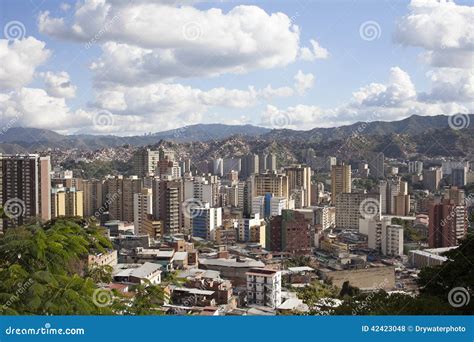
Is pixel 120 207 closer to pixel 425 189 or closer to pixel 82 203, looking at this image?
pixel 82 203

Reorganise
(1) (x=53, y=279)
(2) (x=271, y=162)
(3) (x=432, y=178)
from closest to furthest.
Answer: (1) (x=53, y=279) → (2) (x=271, y=162) → (3) (x=432, y=178)

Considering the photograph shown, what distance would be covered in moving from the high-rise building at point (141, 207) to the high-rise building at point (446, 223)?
17.9 feet

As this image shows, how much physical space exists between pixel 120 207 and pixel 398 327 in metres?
10.8

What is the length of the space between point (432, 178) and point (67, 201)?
773 cm

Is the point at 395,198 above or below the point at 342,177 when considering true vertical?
below

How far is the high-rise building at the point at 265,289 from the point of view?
5211 mm

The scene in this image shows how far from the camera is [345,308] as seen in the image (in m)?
1.93

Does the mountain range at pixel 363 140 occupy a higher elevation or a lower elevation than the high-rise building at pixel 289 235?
higher

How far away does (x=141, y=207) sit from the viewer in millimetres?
11023

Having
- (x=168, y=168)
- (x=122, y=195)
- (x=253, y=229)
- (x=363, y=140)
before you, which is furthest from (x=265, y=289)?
(x=168, y=168)

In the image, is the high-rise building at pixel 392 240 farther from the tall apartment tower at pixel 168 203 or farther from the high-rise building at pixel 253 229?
the tall apartment tower at pixel 168 203

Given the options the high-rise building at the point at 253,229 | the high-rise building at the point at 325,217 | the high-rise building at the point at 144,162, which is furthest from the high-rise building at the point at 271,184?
the high-rise building at the point at 144,162

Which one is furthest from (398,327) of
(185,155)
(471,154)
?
(185,155)

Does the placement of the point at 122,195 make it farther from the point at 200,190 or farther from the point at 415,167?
the point at 415,167
